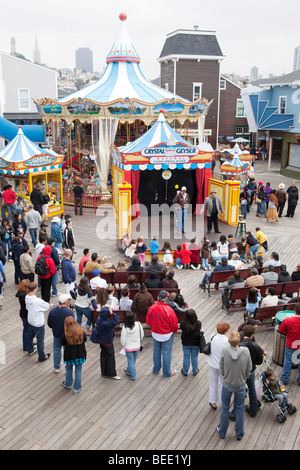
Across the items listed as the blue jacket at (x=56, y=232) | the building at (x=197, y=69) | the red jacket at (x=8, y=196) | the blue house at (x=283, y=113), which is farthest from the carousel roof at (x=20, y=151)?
the building at (x=197, y=69)

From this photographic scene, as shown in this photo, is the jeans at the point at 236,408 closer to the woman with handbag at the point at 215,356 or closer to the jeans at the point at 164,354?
the woman with handbag at the point at 215,356

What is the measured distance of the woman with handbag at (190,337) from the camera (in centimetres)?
638

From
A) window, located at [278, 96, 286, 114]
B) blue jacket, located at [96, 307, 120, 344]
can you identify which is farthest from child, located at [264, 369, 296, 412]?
window, located at [278, 96, 286, 114]

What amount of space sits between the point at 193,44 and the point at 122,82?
55.6ft

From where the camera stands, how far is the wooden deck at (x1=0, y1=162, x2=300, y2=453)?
18.5 ft

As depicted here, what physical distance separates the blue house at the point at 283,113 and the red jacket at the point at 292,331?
23.1m

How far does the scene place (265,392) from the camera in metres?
6.26

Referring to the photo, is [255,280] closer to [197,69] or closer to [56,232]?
[56,232]

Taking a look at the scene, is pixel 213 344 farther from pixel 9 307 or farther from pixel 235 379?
pixel 9 307

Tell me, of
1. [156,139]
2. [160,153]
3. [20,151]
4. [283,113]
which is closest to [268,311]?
[160,153]

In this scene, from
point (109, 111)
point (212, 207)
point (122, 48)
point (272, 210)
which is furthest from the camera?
point (122, 48)

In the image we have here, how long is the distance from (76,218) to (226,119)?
24.7 metres

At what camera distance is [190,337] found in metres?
6.55
